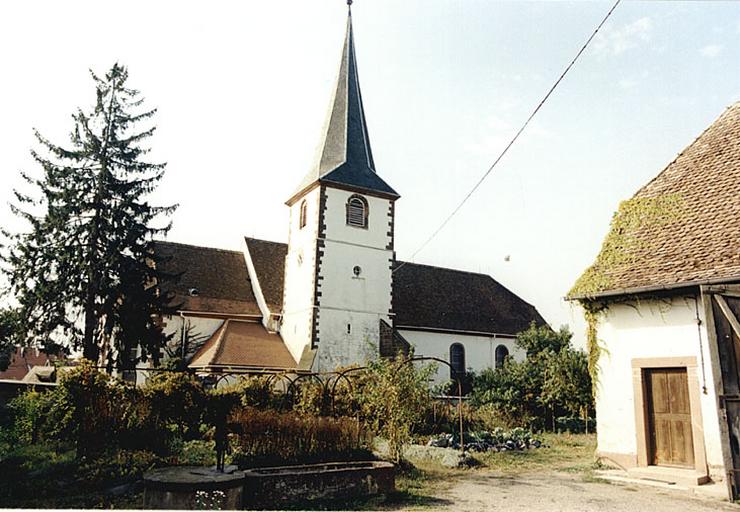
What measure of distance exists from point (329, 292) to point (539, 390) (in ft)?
33.3

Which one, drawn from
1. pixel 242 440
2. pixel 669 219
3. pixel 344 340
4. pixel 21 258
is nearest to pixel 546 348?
pixel 344 340

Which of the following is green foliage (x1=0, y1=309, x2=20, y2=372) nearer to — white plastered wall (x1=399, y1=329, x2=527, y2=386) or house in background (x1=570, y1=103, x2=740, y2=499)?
white plastered wall (x1=399, y1=329, x2=527, y2=386)

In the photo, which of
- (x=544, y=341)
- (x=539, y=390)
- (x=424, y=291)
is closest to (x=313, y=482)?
(x=539, y=390)

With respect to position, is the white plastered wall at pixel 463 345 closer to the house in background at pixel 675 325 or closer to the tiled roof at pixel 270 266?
the tiled roof at pixel 270 266

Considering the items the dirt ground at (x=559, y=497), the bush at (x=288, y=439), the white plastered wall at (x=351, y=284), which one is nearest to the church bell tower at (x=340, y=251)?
the white plastered wall at (x=351, y=284)

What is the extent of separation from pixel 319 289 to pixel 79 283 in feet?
32.4

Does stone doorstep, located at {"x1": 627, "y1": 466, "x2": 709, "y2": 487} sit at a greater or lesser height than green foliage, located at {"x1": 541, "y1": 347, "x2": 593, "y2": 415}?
lesser

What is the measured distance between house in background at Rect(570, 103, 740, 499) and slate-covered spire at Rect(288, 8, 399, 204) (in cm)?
1644

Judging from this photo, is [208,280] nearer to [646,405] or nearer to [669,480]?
[646,405]

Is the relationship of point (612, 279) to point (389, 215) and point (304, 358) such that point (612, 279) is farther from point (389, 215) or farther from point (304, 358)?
point (389, 215)

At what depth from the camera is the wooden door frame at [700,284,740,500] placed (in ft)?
30.4

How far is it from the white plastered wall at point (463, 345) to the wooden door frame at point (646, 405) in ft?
59.3

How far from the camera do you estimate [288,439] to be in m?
10.8

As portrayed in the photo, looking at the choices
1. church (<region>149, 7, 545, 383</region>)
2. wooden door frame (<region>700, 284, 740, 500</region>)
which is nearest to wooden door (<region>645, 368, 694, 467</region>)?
wooden door frame (<region>700, 284, 740, 500</region>)
